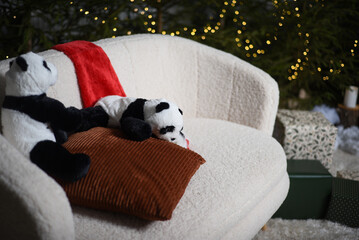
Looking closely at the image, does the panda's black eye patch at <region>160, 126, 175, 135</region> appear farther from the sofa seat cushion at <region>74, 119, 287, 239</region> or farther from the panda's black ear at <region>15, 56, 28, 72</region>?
the panda's black ear at <region>15, 56, 28, 72</region>

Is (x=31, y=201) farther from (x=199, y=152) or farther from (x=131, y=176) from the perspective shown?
(x=199, y=152)

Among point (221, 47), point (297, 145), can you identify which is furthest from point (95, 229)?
point (221, 47)

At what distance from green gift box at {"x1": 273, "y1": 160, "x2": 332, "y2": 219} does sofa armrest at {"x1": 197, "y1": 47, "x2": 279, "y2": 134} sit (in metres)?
0.24

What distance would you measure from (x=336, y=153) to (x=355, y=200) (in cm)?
85

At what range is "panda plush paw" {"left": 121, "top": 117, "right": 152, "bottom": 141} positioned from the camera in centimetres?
111

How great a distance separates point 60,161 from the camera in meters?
0.96

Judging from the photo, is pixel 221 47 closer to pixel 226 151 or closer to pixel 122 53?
pixel 122 53

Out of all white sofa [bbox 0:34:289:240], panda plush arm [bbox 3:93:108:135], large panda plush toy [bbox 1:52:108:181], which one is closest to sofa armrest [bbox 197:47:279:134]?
white sofa [bbox 0:34:289:240]

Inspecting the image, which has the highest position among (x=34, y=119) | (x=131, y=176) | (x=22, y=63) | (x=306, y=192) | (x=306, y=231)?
(x=22, y=63)

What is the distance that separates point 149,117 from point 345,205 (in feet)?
3.33

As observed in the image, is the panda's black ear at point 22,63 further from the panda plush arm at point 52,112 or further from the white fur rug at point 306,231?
the white fur rug at point 306,231

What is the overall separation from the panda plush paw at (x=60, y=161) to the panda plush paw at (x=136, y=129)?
7.3 inches

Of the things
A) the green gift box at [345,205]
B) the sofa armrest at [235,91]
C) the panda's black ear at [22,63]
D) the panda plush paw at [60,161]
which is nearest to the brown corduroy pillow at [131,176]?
the panda plush paw at [60,161]

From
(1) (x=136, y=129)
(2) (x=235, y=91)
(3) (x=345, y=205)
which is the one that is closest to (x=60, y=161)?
(1) (x=136, y=129)
